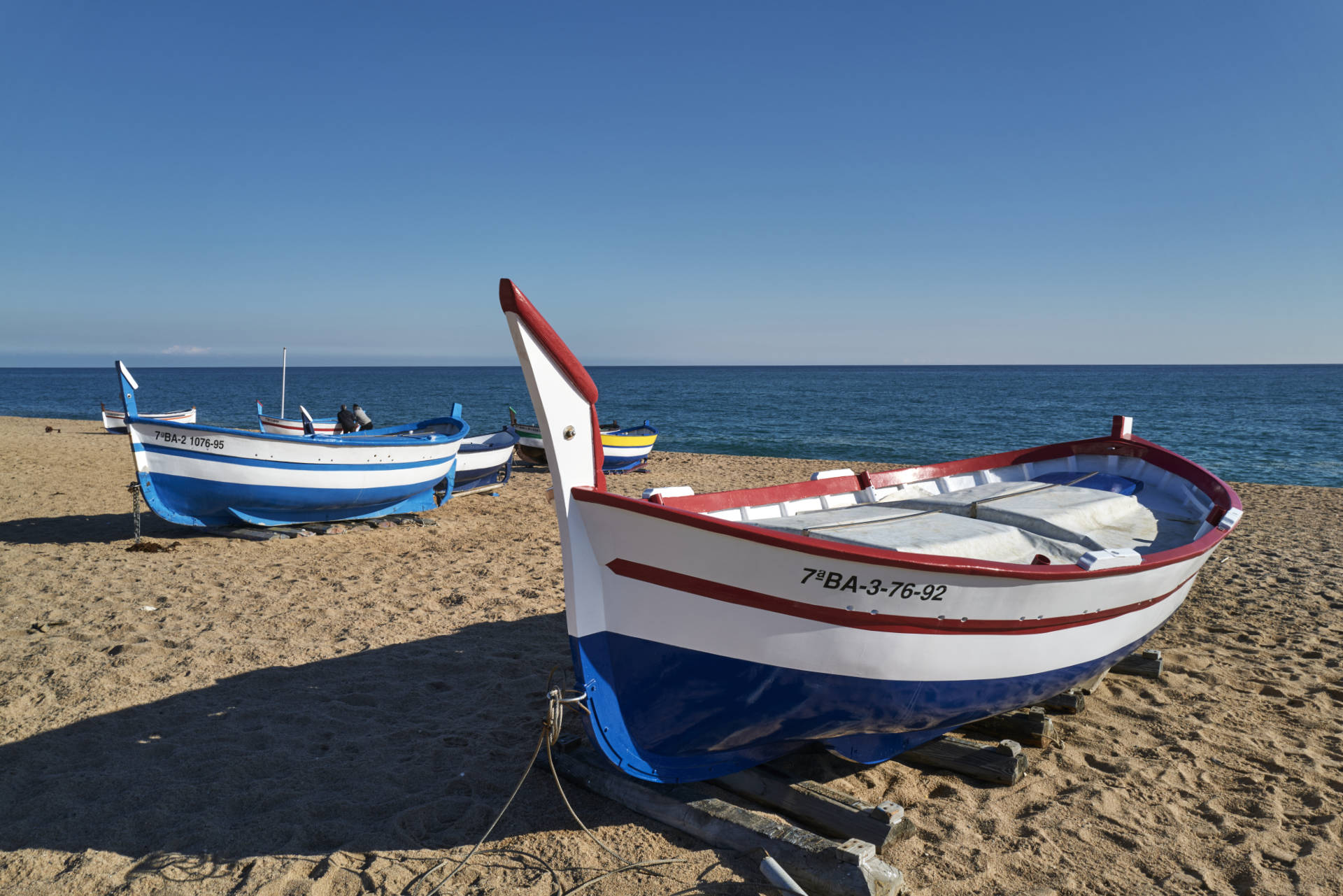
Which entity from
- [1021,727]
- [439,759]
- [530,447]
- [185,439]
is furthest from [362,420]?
[1021,727]

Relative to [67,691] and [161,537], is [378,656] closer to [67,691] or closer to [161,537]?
[67,691]

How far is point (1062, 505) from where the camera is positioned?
208 inches

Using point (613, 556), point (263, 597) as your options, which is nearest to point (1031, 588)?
point (613, 556)

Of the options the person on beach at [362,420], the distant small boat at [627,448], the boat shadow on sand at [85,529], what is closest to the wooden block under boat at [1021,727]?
the boat shadow on sand at [85,529]

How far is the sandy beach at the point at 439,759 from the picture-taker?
316 centimetres

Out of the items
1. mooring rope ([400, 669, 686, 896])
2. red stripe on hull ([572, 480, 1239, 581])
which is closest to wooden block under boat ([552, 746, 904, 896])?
mooring rope ([400, 669, 686, 896])

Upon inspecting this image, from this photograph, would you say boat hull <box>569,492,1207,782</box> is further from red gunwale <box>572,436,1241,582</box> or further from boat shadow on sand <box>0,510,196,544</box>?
boat shadow on sand <box>0,510,196,544</box>

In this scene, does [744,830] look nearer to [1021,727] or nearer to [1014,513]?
[1021,727]

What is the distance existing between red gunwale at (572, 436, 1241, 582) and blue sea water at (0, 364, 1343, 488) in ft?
53.2

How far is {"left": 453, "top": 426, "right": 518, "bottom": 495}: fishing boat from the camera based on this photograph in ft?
41.8

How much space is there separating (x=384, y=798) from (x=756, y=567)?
2.35m

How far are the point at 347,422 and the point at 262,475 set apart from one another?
4.09 meters

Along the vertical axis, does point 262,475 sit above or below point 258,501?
above

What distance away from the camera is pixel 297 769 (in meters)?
3.95
